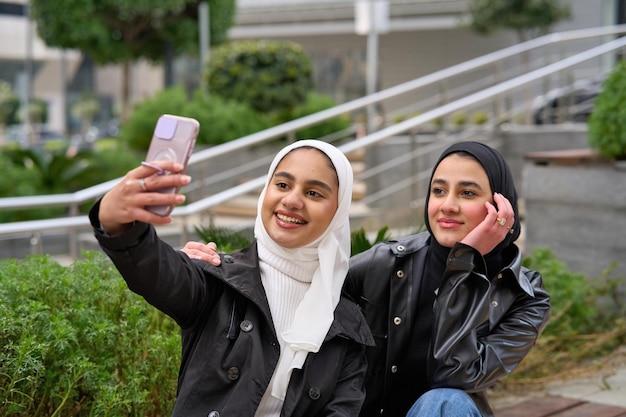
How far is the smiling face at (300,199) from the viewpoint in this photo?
99.7 inches

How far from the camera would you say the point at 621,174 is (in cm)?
630

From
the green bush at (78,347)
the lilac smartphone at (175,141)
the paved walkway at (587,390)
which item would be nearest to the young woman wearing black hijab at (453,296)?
the green bush at (78,347)

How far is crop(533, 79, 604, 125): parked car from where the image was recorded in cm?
972

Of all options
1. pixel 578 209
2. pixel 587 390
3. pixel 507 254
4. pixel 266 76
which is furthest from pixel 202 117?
pixel 507 254

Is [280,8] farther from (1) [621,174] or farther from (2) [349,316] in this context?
(2) [349,316]

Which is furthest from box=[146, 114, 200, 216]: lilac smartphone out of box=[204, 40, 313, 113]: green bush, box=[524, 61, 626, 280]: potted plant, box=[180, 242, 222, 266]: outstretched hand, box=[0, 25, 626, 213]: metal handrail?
box=[204, 40, 313, 113]: green bush

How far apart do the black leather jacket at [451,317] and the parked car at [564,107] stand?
688 centimetres

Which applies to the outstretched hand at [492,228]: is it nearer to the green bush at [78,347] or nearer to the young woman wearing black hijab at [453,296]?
the young woman wearing black hijab at [453,296]

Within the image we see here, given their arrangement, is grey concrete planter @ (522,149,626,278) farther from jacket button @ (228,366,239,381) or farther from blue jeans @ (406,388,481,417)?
jacket button @ (228,366,239,381)

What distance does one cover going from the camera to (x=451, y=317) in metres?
2.72

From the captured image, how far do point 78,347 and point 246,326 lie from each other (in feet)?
2.81

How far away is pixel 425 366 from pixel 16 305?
1.40 metres

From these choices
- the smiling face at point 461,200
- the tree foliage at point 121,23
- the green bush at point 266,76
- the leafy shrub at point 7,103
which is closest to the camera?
the smiling face at point 461,200

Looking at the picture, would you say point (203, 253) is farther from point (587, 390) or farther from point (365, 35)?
point (365, 35)
